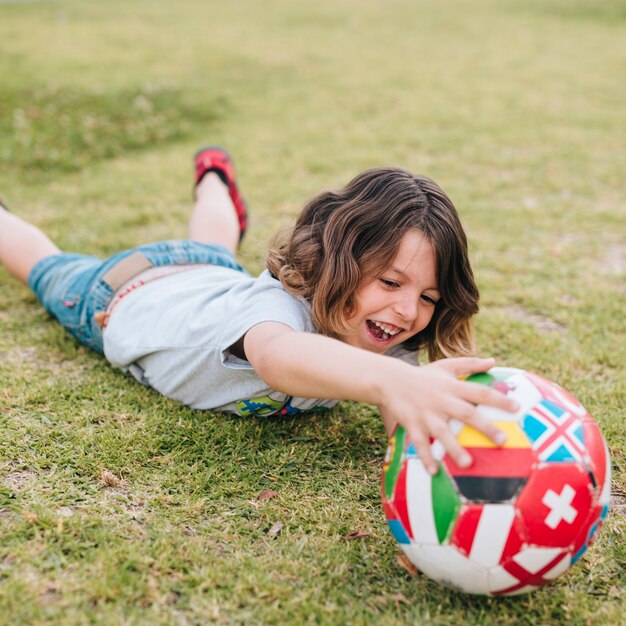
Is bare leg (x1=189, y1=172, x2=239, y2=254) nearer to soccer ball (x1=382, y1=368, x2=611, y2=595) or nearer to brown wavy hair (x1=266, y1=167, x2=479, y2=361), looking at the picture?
brown wavy hair (x1=266, y1=167, x2=479, y2=361)

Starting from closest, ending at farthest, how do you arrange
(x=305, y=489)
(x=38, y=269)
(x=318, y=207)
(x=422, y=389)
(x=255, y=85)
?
A: (x=422, y=389)
(x=305, y=489)
(x=318, y=207)
(x=38, y=269)
(x=255, y=85)

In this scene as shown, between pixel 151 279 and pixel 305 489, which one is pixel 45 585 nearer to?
pixel 305 489

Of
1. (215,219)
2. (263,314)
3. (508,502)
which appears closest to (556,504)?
(508,502)

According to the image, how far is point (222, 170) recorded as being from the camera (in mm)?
4430

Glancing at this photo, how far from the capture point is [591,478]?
188cm

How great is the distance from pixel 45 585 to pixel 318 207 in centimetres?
157

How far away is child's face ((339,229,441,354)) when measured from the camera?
98.3 inches

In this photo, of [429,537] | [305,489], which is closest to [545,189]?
[305,489]

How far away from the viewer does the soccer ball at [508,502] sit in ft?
5.93

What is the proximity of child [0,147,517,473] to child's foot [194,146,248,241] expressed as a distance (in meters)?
0.94

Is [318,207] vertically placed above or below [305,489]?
above

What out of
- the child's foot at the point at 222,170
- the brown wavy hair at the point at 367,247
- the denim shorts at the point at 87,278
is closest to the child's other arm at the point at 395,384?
the brown wavy hair at the point at 367,247

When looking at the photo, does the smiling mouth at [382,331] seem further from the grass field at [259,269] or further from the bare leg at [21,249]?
the bare leg at [21,249]

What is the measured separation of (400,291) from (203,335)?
2.52ft
